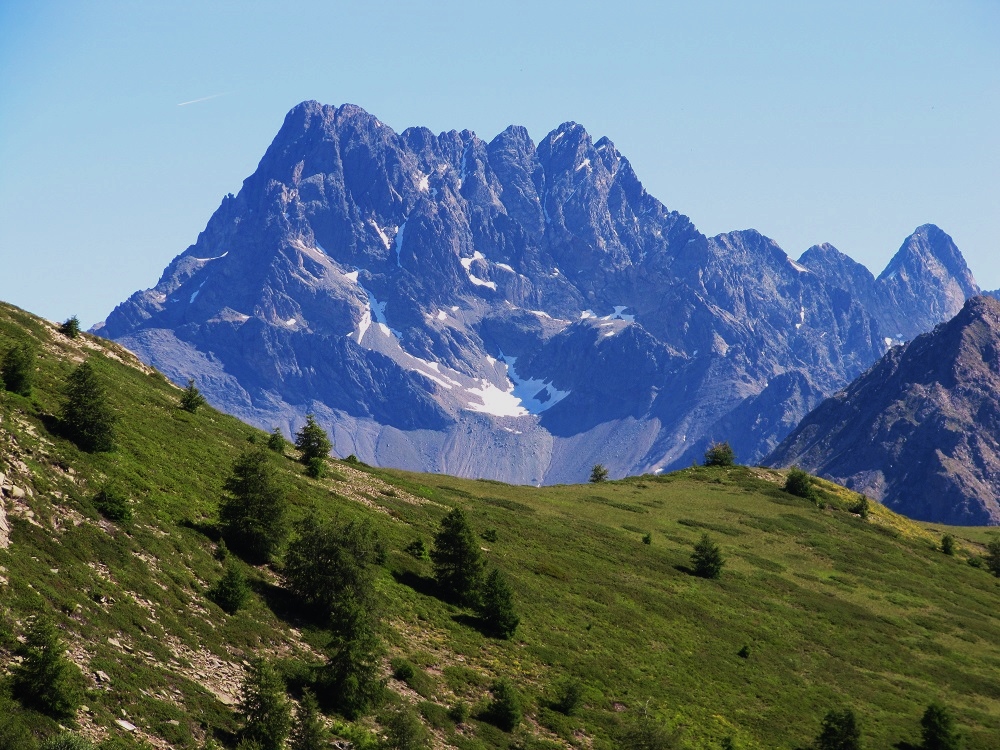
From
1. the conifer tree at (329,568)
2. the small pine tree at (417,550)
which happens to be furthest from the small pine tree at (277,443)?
the conifer tree at (329,568)

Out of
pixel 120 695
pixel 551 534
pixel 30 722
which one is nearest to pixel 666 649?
pixel 551 534

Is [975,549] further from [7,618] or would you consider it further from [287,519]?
[7,618]

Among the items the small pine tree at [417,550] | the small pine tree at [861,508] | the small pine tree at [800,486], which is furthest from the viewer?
the small pine tree at [800,486]

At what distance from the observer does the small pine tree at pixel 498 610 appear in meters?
55.0

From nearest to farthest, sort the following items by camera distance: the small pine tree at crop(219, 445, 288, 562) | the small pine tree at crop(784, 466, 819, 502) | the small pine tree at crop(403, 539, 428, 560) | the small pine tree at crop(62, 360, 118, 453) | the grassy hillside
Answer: the grassy hillside → the small pine tree at crop(62, 360, 118, 453) → the small pine tree at crop(219, 445, 288, 562) → the small pine tree at crop(403, 539, 428, 560) → the small pine tree at crop(784, 466, 819, 502)

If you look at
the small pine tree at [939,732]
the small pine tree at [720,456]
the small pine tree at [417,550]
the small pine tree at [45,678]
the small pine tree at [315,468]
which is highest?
the small pine tree at [720,456]

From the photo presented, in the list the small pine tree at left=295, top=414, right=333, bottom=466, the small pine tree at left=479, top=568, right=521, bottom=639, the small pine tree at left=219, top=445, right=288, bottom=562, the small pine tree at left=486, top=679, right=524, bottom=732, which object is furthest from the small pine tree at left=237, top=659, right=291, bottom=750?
the small pine tree at left=295, top=414, right=333, bottom=466

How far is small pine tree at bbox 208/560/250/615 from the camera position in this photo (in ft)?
141

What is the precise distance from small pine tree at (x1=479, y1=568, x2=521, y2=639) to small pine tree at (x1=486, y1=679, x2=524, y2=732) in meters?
8.68

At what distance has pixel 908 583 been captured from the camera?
313ft

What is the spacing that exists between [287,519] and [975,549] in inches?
4304

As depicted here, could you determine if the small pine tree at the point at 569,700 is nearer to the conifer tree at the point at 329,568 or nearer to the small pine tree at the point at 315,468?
the conifer tree at the point at 329,568

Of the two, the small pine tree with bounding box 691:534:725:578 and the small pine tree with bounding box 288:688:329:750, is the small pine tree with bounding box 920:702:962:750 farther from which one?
the small pine tree with bounding box 288:688:329:750

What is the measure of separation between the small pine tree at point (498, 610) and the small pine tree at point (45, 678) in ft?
90.4
